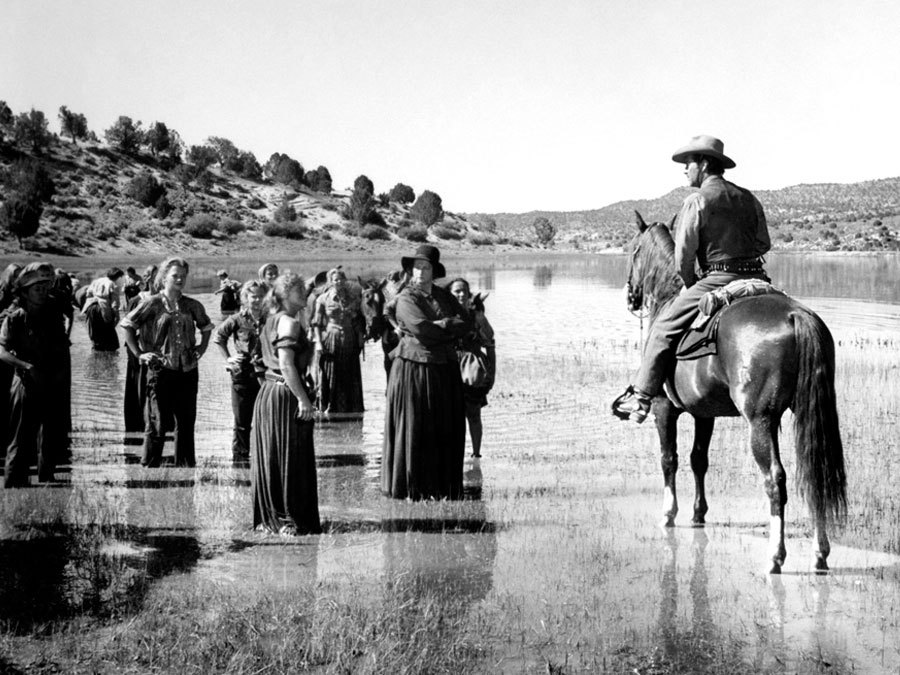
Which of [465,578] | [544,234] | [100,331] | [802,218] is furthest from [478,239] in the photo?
[465,578]

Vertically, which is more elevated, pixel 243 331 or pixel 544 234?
pixel 544 234

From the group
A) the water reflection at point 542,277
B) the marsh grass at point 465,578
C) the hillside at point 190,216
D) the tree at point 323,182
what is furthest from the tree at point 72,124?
the marsh grass at point 465,578

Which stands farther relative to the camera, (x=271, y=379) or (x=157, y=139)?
(x=157, y=139)

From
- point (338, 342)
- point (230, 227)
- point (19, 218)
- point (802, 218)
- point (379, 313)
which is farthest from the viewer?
point (802, 218)

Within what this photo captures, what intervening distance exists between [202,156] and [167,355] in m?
92.7

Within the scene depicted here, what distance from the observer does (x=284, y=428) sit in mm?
8023

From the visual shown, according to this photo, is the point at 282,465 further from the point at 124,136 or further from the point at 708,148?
the point at 124,136

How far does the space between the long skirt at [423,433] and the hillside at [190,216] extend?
48998 mm

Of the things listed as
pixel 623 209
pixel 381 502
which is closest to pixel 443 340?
pixel 381 502

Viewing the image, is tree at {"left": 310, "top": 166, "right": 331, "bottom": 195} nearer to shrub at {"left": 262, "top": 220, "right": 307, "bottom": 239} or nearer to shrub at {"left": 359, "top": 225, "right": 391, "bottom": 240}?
shrub at {"left": 359, "top": 225, "right": 391, "bottom": 240}

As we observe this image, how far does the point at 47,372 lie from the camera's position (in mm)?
9867

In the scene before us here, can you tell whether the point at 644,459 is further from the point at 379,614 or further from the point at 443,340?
the point at 379,614

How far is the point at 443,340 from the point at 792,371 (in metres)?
3.31

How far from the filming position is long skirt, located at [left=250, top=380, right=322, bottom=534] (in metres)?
8.04
